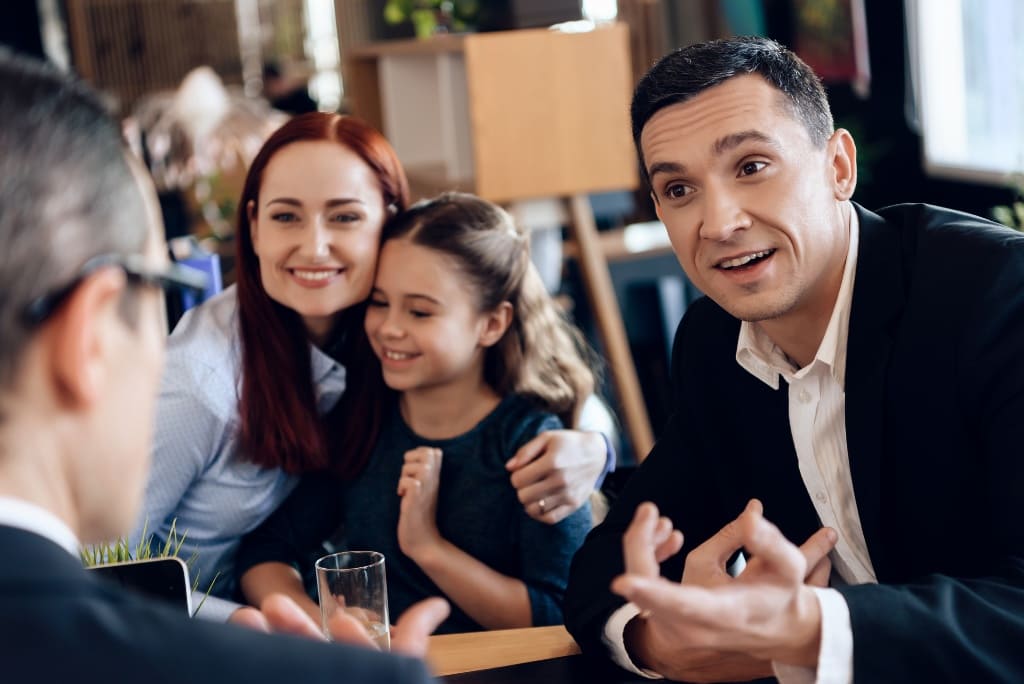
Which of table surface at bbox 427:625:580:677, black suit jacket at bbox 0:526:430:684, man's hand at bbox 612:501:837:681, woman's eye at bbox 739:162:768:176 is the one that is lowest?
table surface at bbox 427:625:580:677

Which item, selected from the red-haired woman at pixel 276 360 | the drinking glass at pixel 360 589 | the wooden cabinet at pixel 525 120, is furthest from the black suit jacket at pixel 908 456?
the wooden cabinet at pixel 525 120

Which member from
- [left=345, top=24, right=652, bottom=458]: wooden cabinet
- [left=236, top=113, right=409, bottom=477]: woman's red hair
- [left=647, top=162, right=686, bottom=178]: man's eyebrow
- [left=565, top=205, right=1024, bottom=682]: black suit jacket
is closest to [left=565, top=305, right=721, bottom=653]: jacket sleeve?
[left=565, top=205, right=1024, bottom=682]: black suit jacket

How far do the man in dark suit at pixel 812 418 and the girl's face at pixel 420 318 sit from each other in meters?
0.45

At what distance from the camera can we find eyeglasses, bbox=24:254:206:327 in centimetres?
70

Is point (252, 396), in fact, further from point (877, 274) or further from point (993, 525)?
point (993, 525)

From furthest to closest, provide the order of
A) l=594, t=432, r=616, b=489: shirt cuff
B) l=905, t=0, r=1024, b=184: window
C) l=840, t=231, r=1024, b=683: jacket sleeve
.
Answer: l=905, t=0, r=1024, b=184: window → l=594, t=432, r=616, b=489: shirt cuff → l=840, t=231, r=1024, b=683: jacket sleeve

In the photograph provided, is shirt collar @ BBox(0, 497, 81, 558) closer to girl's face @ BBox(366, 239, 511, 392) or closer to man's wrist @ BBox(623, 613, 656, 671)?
man's wrist @ BBox(623, 613, 656, 671)

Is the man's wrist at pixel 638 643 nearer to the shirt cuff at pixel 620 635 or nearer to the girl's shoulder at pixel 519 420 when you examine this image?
the shirt cuff at pixel 620 635

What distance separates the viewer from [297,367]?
2053 millimetres

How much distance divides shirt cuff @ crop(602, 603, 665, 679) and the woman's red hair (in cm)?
76

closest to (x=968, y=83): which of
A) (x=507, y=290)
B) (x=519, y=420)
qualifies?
(x=507, y=290)

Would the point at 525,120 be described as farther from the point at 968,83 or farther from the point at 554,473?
the point at 968,83

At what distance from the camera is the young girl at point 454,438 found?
6.19 feet

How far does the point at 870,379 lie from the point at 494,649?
22.0 inches
